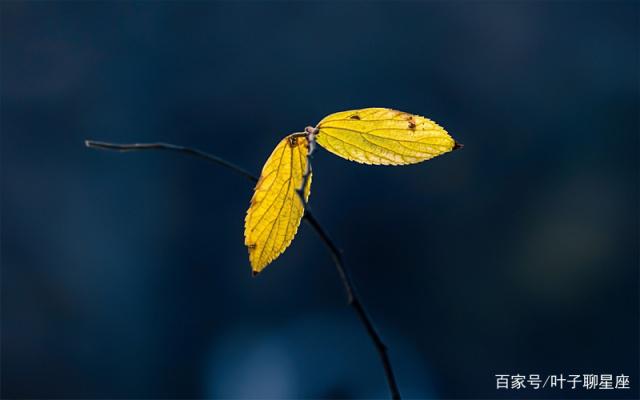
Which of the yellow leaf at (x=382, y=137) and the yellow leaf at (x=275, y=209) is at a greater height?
the yellow leaf at (x=382, y=137)

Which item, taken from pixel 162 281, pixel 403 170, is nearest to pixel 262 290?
pixel 162 281

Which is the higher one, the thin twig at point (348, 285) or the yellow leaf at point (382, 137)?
the yellow leaf at point (382, 137)

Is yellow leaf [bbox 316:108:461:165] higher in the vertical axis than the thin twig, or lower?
higher

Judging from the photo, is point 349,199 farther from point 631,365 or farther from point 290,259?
point 631,365
